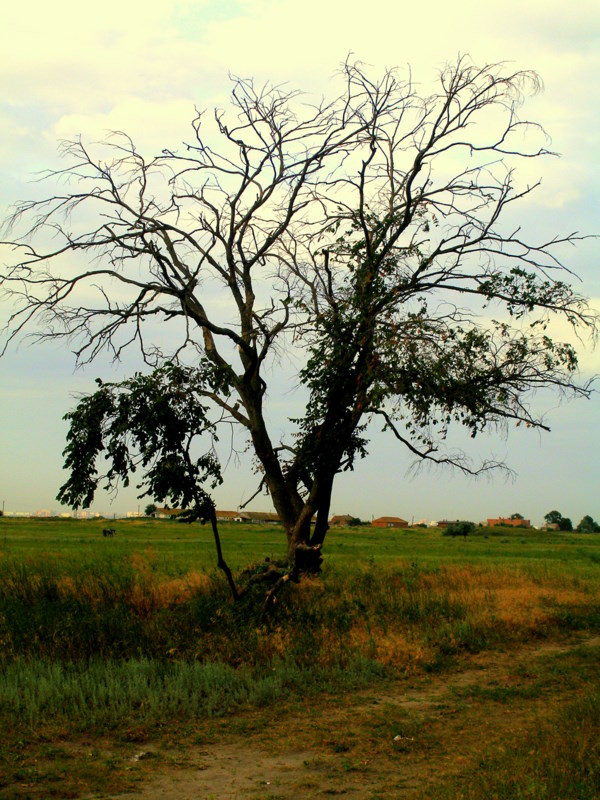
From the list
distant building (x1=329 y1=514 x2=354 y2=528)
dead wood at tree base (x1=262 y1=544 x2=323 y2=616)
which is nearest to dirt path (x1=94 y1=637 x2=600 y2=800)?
dead wood at tree base (x1=262 y1=544 x2=323 y2=616)

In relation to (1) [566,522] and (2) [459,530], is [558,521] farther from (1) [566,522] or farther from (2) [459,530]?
(2) [459,530]

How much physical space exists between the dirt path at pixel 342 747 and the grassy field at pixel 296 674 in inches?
1.8

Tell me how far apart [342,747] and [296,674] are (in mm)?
3090

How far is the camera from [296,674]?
37.6ft

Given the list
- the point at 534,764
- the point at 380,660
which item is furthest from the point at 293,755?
the point at 380,660

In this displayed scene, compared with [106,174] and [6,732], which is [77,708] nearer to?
[6,732]

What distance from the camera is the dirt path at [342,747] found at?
7.20 meters

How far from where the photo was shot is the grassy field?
745 cm

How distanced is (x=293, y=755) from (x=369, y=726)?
53.5 inches

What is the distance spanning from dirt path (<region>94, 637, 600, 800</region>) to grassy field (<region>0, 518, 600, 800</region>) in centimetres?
5

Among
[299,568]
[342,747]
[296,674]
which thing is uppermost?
[299,568]

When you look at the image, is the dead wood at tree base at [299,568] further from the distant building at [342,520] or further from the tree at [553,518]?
the tree at [553,518]

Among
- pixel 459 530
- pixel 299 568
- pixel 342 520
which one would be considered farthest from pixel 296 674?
pixel 342 520

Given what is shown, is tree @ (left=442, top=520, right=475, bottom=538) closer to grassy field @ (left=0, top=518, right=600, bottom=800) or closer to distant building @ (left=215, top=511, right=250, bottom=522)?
distant building @ (left=215, top=511, right=250, bottom=522)
